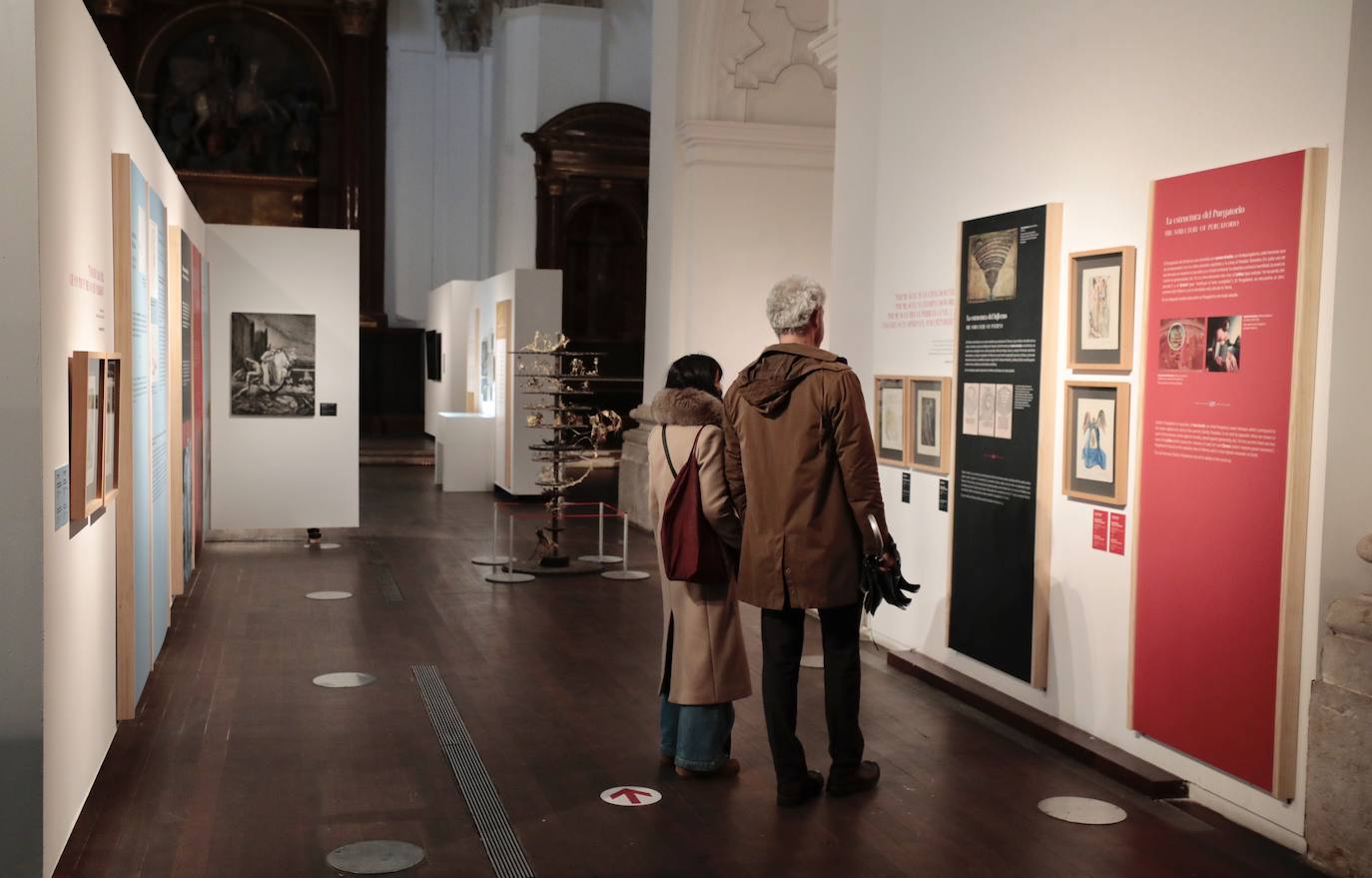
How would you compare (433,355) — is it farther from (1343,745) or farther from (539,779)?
(1343,745)

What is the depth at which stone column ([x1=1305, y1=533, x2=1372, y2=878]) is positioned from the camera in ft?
13.4

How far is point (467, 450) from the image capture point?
1590 centimetres

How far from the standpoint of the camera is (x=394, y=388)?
23281 mm

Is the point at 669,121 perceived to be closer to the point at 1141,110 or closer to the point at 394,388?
the point at 1141,110

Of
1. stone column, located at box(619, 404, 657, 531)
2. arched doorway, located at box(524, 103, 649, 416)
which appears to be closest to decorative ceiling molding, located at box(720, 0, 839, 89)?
stone column, located at box(619, 404, 657, 531)

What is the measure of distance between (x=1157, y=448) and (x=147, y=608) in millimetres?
4565

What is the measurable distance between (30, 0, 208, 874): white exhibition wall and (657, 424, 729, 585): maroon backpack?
204cm

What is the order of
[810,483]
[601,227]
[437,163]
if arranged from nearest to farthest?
[810,483]
[601,227]
[437,163]

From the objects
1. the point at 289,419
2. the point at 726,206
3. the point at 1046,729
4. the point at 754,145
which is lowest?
the point at 1046,729

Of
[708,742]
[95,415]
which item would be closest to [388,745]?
[708,742]

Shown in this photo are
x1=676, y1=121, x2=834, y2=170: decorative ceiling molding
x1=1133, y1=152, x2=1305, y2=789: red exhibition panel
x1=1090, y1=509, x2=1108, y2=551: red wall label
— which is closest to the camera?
x1=1133, y1=152, x2=1305, y2=789: red exhibition panel

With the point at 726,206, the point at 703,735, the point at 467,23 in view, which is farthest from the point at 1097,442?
the point at 467,23

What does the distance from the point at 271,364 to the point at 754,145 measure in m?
4.88

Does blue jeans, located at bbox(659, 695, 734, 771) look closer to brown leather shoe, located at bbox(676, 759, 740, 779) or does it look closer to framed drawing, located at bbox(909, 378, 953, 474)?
brown leather shoe, located at bbox(676, 759, 740, 779)
